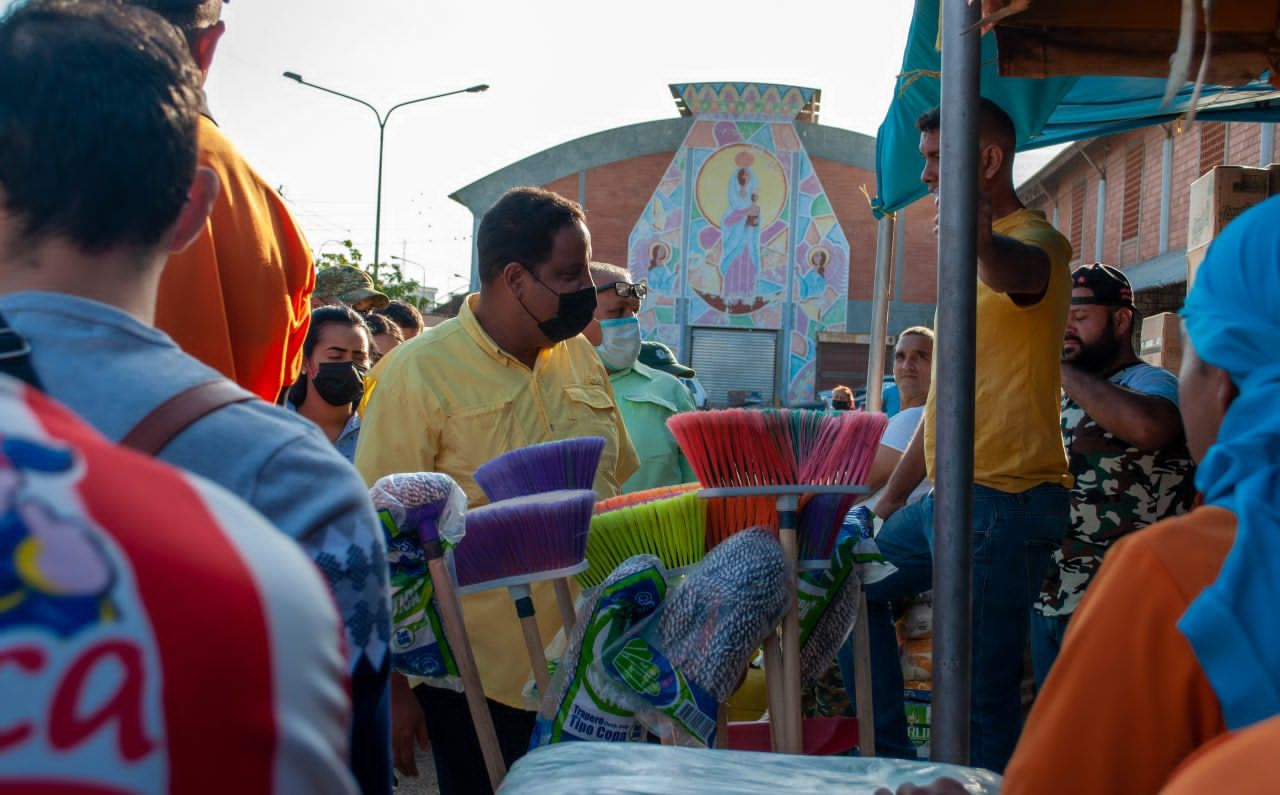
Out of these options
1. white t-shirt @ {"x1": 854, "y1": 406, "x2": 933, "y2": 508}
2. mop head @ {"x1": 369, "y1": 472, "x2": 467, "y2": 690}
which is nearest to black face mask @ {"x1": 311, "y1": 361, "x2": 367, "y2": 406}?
white t-shirt @ {"x1": 854, "y1": 406, "x2": 933, "y2": 508}

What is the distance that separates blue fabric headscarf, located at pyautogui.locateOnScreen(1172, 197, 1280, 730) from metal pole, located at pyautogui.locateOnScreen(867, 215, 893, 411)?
485cm

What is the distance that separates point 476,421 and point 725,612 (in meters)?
1.09

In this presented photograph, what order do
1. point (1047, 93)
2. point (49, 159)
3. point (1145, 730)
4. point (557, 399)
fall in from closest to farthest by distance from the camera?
point (49, 159), point (1145, 730), point (557, 399), point (1047, 93)

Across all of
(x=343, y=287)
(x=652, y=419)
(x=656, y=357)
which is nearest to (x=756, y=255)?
(x=343, y=287)

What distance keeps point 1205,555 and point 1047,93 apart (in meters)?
3.94

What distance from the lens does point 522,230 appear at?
119 inches

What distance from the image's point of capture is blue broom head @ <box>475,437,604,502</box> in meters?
2.58

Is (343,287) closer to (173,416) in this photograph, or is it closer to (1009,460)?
(1009,460)

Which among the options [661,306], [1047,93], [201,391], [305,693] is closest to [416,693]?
[201,391]

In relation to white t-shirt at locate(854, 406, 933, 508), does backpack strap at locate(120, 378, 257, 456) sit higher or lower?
higher

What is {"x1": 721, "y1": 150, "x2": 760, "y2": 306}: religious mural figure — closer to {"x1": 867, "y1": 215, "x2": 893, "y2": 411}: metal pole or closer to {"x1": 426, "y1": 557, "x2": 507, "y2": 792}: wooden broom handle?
{"x1": 867, "y1": 215, "x2": 893, "y2": 411}: metal pole

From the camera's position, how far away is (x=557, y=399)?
3.09 meters

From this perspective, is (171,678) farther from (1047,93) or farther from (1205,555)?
(1047,93)

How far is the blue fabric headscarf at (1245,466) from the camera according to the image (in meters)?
1.12
